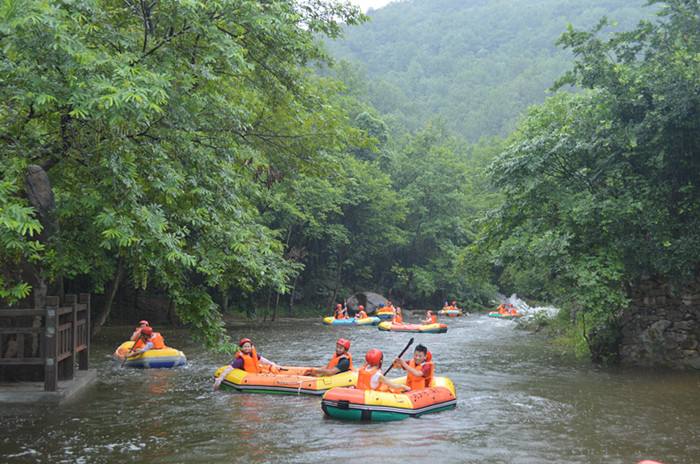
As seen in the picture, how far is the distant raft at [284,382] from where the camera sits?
13016 millimetres

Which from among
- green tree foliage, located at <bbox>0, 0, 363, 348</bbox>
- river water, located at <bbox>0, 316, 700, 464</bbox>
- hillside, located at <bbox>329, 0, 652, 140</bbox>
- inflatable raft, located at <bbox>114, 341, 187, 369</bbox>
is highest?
hillside, located at <bbox>329, 0, 652, 140</bbox>

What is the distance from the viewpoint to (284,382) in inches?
521

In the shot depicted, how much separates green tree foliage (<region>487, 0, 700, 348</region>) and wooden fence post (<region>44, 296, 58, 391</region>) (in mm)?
10619

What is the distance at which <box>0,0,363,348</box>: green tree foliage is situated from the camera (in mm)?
7148

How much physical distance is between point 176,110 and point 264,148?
133 inches

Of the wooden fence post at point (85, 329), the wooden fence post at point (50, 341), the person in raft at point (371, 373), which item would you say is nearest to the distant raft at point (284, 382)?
the person in raft at point (371, 373)

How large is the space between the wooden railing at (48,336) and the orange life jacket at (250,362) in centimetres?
310

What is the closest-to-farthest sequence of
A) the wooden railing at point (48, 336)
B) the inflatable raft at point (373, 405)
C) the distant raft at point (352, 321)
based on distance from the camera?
the wooden railing at point (48, 336), the inflatable raft at point (373, 405), the distant raft at point (352, 321)

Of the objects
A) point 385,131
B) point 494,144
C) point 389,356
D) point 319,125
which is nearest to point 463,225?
point 385,131

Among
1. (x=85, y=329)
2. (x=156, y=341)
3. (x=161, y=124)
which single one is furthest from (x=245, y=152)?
(x=156, y=341)

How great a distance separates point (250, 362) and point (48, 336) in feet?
14.3

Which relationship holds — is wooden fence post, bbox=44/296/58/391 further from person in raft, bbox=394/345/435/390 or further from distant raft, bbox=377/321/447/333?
distant raft, bbox=377/321/447/333

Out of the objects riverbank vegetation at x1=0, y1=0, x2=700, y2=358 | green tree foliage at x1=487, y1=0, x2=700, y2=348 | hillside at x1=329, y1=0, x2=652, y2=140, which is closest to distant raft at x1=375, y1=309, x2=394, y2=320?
riverbank vegetation at x1=0, y1=0, x2=700, y2=358

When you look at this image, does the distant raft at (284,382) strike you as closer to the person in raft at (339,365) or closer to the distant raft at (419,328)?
the person in raft at (339,365)
